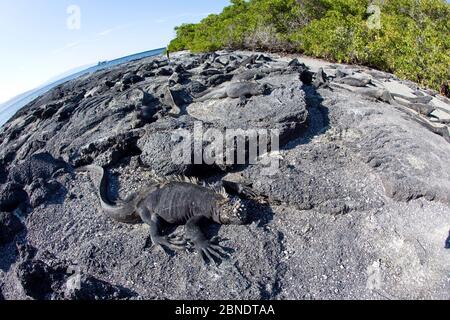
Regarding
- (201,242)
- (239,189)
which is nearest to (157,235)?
(201,242)

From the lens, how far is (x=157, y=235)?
414cm

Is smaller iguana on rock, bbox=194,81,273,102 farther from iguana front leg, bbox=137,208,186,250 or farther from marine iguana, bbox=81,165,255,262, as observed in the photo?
iguana front leg, bbox=137,208,186,250

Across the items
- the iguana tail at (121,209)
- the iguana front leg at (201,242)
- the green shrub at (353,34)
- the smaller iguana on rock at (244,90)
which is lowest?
the green shrub at (353,34)

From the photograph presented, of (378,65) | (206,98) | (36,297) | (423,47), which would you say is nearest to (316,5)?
(378,65)

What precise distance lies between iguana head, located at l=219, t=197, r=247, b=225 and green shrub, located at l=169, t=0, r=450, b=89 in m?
8.97

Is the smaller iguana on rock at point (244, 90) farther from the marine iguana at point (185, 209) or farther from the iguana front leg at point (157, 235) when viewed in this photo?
the iguana front leg at point (157, 235)

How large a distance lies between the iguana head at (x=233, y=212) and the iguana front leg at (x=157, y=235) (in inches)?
20.1

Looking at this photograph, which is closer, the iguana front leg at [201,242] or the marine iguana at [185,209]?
the iguana front leg at [201,242]

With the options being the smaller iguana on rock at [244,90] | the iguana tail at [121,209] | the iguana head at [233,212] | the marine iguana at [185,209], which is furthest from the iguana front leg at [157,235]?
the smaller iguana on rock at [244,90]

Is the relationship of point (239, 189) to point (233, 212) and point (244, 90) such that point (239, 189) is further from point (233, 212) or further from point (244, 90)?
point (244, 90)

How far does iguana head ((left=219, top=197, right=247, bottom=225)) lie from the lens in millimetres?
4090

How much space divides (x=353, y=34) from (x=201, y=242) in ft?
41.3

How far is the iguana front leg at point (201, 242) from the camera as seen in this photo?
12.6 feet

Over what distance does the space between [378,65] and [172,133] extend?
413 inches
